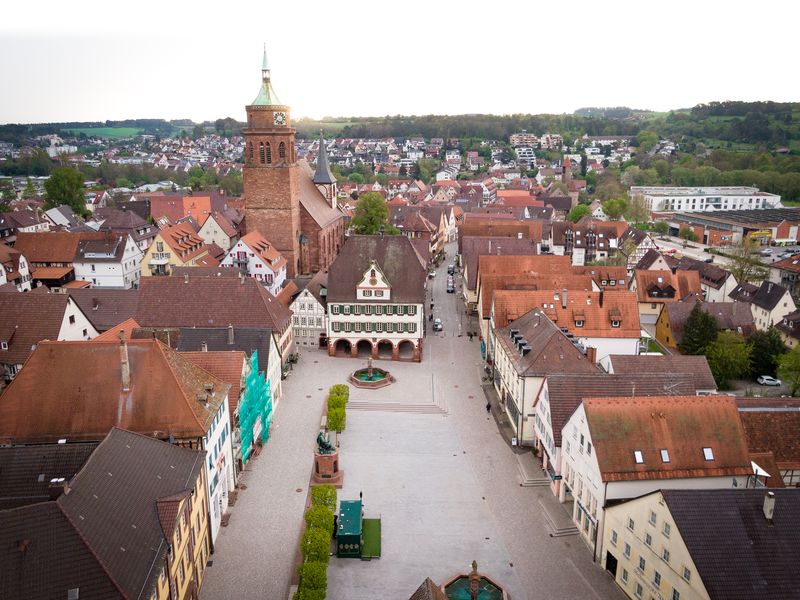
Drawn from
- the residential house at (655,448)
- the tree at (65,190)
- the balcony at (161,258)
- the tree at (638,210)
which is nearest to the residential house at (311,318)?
the balcony at (161,258)

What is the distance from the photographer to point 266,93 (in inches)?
2771

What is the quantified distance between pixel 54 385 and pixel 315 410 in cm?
1826

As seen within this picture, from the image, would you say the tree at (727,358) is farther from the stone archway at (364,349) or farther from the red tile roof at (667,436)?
the stone archway at (364,349)

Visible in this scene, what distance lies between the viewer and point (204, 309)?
162 ft

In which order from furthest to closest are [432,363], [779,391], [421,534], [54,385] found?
[432,363] → [779,391] → [421,534] → [54,385]

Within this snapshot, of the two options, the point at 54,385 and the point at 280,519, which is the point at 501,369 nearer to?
the point at 280,519

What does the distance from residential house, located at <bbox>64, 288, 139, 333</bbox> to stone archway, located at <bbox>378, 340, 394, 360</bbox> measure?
20.2 metres

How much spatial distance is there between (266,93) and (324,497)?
53647 millimetres

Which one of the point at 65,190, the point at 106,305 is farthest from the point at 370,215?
the point at 65,190

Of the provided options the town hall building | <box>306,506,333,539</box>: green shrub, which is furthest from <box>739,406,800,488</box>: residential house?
the town hall building

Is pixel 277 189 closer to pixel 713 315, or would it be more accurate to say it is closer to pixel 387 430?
pixel 387 430

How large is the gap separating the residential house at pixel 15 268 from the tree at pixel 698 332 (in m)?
66.3

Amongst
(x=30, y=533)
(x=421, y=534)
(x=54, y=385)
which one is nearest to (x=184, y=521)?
(x=30, y=533)

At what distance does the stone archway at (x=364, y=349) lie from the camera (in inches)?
2139
